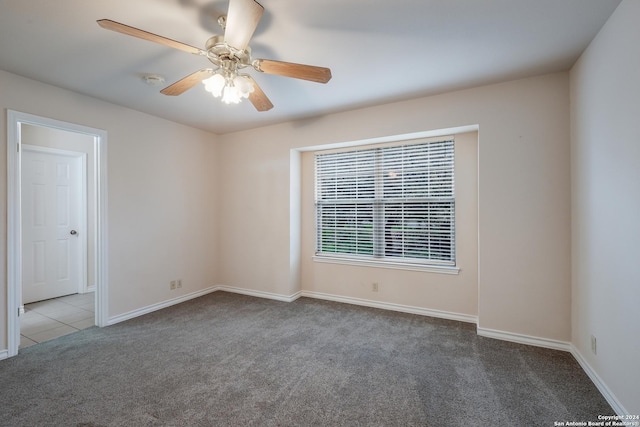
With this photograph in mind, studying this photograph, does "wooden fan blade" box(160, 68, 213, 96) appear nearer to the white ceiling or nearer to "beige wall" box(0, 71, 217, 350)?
the white ceiling

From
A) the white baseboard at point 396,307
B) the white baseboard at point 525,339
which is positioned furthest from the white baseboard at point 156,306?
the white baseboard at point 525,339

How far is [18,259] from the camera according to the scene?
268 centimetres

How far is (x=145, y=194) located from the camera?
12.1 feet

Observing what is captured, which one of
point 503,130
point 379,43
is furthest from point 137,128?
point 503,130

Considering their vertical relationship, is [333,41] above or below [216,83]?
above

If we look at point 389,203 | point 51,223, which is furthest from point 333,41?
point 51,223

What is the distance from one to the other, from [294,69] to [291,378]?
7.46 feet

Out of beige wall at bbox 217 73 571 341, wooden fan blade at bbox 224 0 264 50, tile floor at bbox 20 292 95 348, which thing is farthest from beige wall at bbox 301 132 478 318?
tile floor at bbox 20 292 95 348

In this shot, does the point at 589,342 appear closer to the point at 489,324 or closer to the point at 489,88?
the point at 489,324

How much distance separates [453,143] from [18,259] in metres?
4.64

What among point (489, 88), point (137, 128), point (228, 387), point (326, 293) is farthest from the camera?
point (326, 293)

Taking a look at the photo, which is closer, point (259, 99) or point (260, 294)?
point (259, 99)

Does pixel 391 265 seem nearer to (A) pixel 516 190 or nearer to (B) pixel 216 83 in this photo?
(A) pixel 516 190

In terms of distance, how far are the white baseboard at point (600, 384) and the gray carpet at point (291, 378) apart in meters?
0.06
